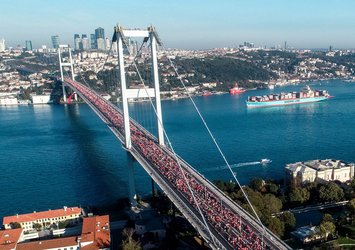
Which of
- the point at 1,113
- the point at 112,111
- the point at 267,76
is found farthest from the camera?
the point at 267,76

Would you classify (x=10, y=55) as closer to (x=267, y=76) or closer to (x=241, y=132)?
(x=267, y=76)

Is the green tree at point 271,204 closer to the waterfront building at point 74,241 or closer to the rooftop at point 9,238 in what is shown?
the waterfront building at point 74,241

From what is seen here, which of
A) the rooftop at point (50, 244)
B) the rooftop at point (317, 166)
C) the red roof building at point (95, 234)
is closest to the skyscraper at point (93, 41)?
the rooftop at point (317, 166)

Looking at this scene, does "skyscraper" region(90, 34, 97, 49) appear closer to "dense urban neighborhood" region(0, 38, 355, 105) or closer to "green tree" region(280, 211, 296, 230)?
"dense urban neighborhood" region(0, 38, 355, 105)

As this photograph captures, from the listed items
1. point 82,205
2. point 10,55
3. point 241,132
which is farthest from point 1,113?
point 10,55

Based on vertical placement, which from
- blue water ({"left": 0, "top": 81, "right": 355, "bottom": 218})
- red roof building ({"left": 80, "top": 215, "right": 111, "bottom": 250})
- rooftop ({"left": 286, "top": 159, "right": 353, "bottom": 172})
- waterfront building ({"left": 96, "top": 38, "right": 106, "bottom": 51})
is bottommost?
blue water ({"left": 0, "top": 81, "right": 355, "bottom": 218})

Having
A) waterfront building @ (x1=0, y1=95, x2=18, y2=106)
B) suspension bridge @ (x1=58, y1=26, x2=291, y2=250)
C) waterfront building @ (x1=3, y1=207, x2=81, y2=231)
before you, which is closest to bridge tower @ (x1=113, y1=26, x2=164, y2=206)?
suspension bridge @ (x1=58, y1=26, x2=291, y2=250)
